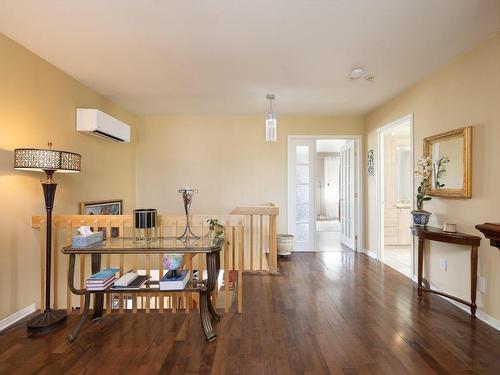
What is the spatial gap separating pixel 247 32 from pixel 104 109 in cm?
273

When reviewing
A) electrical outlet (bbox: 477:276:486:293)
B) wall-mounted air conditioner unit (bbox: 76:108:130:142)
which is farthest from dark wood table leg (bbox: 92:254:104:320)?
electrical outlet (bbox: 477:276:486:293)

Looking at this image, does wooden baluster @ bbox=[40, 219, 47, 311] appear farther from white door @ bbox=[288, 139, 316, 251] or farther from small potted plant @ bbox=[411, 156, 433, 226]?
small potted plant @ bbox=[411, 156, 433, 226]

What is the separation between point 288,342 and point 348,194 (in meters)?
3.78

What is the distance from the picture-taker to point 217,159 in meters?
5.09

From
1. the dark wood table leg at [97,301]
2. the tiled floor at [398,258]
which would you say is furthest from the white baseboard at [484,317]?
the dark wood table leg at [97,301]

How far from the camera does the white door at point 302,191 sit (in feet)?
16.7

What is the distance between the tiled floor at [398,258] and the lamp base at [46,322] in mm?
4114

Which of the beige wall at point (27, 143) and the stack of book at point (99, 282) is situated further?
the beige wall at point (27, 143)

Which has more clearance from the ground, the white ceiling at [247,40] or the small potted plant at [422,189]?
the white ceiling at [247,40]

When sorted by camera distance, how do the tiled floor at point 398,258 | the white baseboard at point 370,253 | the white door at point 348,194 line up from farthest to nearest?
the white door at point 348,194 < the white baseboard at point 370,253 < the tiled floor at point 398,258

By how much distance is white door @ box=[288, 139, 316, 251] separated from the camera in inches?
200

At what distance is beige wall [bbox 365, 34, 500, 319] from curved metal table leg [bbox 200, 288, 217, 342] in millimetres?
2475

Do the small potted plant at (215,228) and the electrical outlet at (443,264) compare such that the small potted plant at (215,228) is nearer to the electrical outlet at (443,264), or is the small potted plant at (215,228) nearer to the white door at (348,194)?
the electrical outlet at (443,264)

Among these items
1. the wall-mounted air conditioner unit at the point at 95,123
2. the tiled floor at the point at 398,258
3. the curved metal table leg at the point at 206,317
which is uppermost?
the wall-mounted air conditioner unit at the point at 95,123
